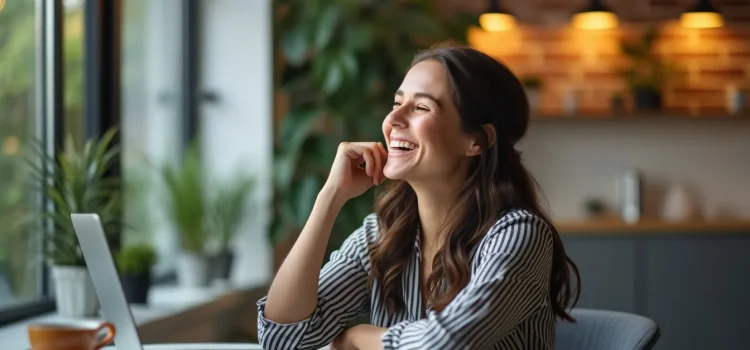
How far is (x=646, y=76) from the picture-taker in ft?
19.0

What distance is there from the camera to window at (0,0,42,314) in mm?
3219

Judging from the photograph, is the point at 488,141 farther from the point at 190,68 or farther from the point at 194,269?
the point at 190,68

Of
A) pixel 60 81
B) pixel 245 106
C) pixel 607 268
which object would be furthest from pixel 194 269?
pixel 607 268

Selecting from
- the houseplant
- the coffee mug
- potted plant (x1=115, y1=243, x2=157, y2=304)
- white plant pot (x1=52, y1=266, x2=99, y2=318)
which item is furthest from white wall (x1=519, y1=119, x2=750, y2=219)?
the coffee mug

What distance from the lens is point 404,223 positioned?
7.39ft

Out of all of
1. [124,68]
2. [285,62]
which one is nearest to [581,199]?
[285,62]

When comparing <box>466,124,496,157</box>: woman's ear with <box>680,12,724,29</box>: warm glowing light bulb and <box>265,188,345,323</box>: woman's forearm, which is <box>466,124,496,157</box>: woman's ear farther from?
<box>680,12,724,29</box>: warm glowing light bulb

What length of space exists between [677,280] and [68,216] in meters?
3.27

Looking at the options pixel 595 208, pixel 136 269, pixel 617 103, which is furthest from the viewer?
pixel 595 208

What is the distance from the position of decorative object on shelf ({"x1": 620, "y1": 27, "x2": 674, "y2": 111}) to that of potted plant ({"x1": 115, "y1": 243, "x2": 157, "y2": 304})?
10.3 feet

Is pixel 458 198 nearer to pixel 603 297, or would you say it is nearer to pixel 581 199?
pixel 603 297

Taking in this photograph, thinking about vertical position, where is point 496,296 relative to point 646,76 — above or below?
below

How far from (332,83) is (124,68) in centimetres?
91

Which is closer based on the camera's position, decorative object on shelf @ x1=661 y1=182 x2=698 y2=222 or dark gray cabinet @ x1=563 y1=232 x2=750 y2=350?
dark gray cabinet @ x1=563 y1=232 x2=750 y2=350
